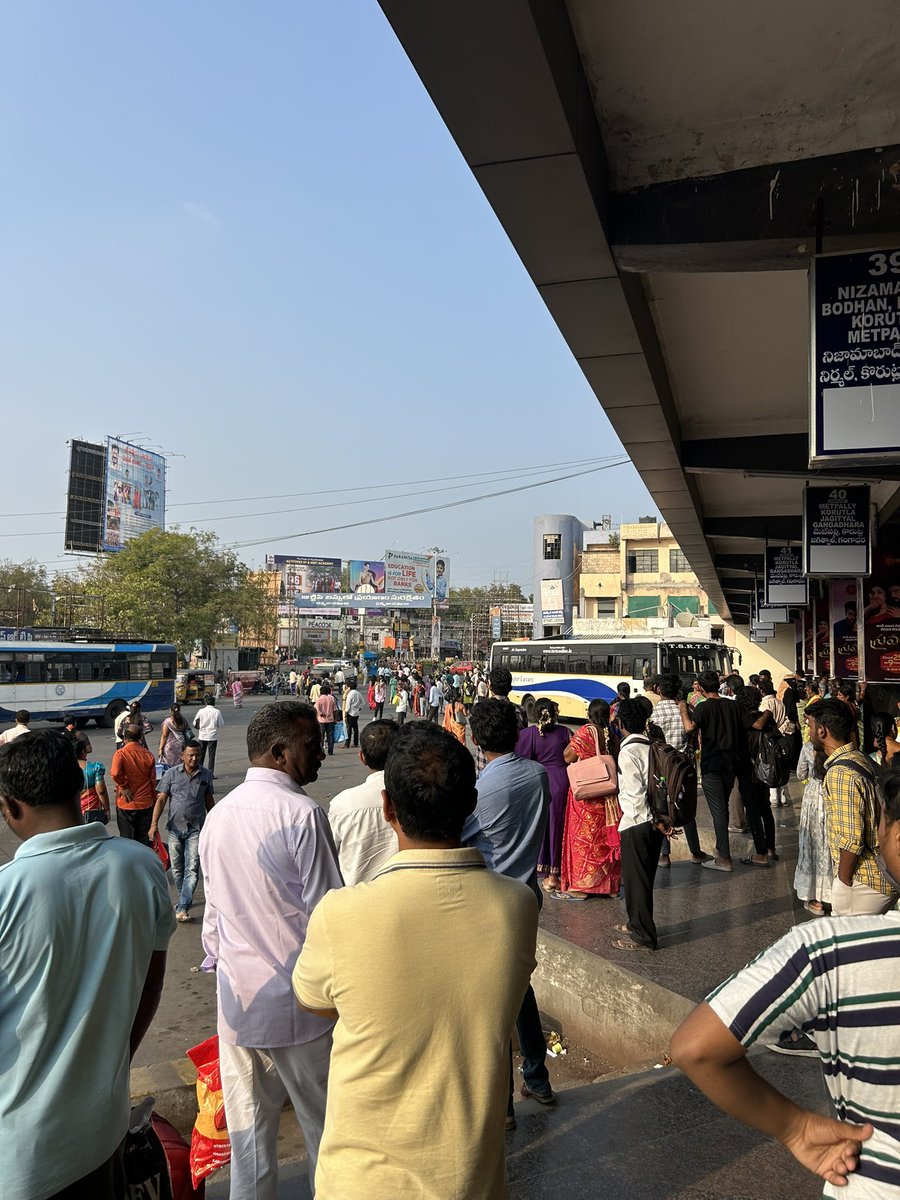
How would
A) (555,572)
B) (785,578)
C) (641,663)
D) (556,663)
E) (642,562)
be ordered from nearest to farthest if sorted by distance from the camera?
1. (785,578)
2. (641,663)
3. (556,663)
4. (642,562)
5. (555,572)

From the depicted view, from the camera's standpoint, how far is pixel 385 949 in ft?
5.51

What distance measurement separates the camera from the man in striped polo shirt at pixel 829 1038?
1349 millimetres

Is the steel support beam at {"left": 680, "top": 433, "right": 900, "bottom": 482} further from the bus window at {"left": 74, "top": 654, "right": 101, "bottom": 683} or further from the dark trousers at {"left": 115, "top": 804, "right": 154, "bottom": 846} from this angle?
the bus window at {"left": 74, "top": 654, "right": 101, "bottom": 683}

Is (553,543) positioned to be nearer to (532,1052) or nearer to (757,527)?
(757,527)

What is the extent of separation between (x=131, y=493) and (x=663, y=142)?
55528mm

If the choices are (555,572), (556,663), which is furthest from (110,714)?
(555,572)

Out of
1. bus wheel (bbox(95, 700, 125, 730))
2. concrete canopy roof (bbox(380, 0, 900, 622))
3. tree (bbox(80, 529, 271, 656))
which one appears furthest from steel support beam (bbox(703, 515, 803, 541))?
tree (bbox(80, 529, 271, 656))

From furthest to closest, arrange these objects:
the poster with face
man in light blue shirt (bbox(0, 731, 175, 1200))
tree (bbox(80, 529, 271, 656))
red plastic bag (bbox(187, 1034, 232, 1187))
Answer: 1. tree (bbox(80, 529, 271, 656))
2. the poster with face
3. red plastic bag (bbox(187, 1034, 232, 1187))
4. man in light blue shirt (bbox(0, 731, 175, 1200))

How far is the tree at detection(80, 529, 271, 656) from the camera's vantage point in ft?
142

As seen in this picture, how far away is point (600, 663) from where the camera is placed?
2541 centimetres

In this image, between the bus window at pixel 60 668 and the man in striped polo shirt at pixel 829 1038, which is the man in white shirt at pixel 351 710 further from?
the man in striped polo shirt at pixel 829 1038

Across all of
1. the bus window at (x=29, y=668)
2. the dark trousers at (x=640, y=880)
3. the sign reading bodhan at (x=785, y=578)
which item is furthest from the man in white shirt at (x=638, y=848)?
the bus window at (x=29, y=668)

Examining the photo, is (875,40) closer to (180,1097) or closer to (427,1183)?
(427,1183)

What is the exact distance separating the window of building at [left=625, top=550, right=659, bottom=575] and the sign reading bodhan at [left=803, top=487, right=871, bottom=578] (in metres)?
45.9
